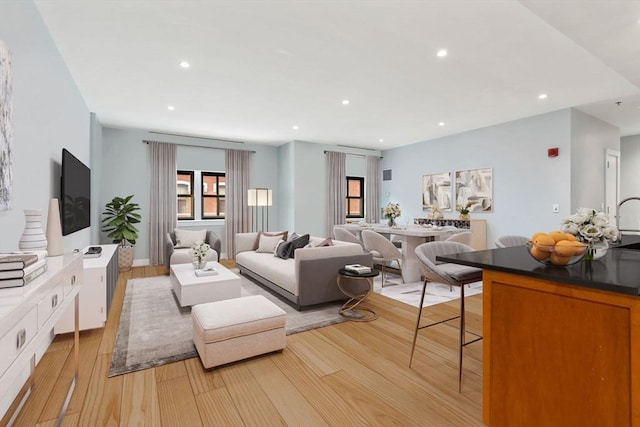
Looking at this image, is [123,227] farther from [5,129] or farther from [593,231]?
[593,231]

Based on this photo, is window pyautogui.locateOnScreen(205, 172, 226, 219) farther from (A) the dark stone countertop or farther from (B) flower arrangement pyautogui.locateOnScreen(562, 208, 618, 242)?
(B) flower arrangement pyautogui.locateOnScreen(562, 208, 618, 242)

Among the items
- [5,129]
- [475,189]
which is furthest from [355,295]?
[475,189]

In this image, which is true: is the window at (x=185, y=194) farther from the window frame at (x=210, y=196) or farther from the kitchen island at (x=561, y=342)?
the kitchen island at (x=561, y=342)

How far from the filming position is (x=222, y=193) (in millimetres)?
7383

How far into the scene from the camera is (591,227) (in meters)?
1.53

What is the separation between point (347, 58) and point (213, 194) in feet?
16.3

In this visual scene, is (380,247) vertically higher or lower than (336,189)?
lower

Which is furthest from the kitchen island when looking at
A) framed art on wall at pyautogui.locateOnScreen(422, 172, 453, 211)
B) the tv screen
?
framed art on wall at pyautogui.locateOnScreen(422, 172, 453, 211)

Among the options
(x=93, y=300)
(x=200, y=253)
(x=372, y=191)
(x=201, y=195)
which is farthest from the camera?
(x=372, y=191)

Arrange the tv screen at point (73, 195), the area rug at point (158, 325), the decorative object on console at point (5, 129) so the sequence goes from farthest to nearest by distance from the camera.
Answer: the tv screen at point (73, 195) < the area rug at point (158, 325) < the decorative object on console at point (5, 129)

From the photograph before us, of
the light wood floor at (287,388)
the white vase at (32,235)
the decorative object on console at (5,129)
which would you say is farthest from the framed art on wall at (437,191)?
the decorative object on console at (5,129)

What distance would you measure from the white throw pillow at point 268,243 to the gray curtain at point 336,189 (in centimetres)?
268

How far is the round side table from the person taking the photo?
3340 millimetres

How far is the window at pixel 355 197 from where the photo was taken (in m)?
8.77
